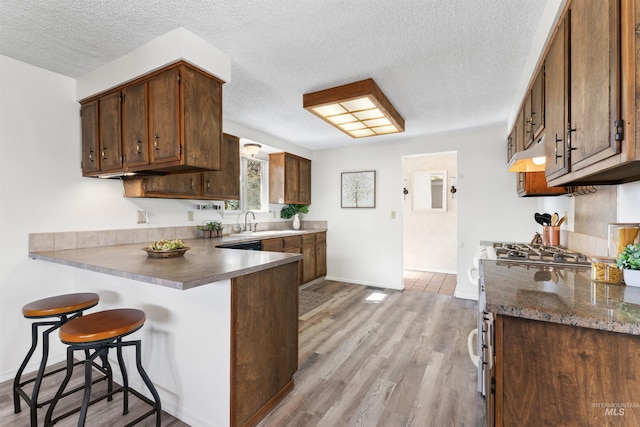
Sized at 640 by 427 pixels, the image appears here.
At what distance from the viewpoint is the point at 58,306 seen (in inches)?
68.7

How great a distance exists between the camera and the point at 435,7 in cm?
163

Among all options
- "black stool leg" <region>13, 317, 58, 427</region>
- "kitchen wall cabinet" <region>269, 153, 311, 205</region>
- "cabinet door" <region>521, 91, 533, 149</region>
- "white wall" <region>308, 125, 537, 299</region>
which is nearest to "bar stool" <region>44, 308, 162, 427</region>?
"black stool leg" <region>13, 317, 58, 427</region>

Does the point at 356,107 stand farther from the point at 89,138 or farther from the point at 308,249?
the point at 308,249

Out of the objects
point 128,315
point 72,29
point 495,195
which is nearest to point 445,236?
point 495,195

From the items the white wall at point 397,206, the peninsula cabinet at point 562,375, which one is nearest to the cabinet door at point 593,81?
the peninsula cabinet at point 562,375

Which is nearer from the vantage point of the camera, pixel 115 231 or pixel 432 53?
pixel 432 53

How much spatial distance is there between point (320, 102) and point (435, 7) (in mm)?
1270

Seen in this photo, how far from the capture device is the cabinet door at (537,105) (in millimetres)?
1855

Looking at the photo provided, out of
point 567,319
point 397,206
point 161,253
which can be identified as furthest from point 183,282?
point 397,206

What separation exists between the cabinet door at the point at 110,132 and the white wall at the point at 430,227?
4.80 meters

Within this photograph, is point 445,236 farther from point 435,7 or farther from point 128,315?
point 128,315

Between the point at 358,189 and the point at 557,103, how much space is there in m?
3.58

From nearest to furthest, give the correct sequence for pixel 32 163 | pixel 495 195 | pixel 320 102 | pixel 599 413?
pixel 599 413 → pixel 32 163 → pixel 320 102 → pixel 495 195

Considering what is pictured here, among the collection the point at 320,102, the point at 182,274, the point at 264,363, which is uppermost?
the point at 320,102
